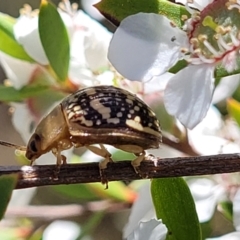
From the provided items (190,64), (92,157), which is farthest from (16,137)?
(190,64)

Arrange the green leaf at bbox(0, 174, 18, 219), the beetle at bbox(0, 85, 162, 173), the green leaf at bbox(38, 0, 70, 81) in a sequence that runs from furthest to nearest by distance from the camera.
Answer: the green leaf at bbox(38, 0, 70, 81) < the beetle at bbox(0, 85, 162, 173) < the green leaf at bbox(0, 174, 18, 219)

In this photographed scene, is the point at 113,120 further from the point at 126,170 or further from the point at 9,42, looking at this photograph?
the point at 9,42

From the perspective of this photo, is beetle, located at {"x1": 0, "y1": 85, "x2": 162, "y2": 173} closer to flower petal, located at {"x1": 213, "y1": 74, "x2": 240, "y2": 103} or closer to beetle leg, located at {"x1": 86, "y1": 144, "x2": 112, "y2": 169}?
beetle leg, located at {"x1": 86, "y1": 144, "x2": 112, "y2": 169}

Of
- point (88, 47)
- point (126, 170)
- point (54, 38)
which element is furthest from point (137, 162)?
point (88, 47)

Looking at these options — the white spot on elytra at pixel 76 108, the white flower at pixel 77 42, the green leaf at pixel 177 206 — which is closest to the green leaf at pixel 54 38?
the white flower at pixel 77 42

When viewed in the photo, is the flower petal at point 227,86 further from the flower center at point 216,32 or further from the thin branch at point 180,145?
the flower center at point 216,32

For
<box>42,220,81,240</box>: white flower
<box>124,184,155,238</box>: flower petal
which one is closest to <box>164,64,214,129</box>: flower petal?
<box>124,184,155,238</box>: flower petal
